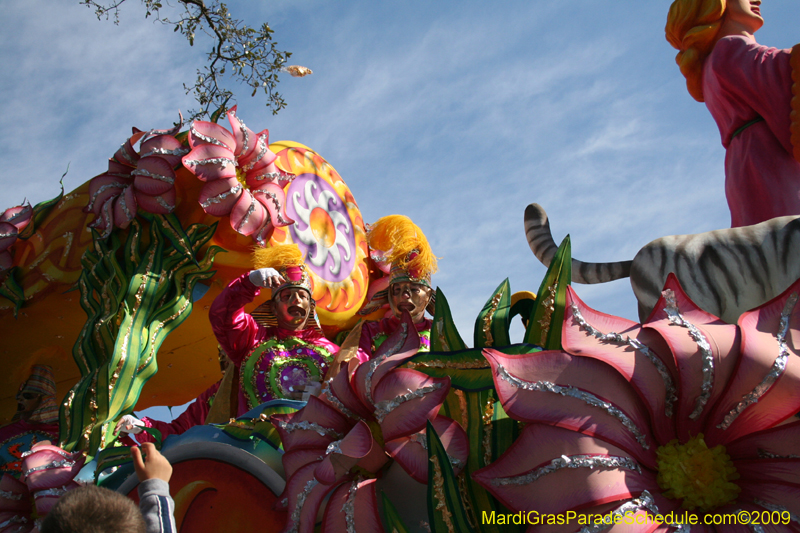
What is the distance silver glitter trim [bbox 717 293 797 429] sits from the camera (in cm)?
105

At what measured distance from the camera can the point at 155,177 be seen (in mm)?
3537

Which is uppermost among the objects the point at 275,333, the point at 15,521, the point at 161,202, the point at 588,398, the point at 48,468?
the point at 161,202

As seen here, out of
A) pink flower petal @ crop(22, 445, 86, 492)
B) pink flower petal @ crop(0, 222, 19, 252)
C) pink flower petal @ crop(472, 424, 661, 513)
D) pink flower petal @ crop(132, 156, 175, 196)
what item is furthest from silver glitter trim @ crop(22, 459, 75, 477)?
pink flower petal @ crop(0, 222, 19, 252)

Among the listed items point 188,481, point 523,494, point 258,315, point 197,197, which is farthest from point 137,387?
point 523,494

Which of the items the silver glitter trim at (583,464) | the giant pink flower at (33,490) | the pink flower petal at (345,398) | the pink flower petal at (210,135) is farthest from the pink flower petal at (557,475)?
the pink flower petal at (210,135)

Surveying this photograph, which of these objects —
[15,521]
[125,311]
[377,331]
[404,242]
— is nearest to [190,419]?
[125,311]

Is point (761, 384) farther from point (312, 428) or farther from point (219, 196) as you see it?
point (219, 196)

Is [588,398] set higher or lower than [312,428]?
lower

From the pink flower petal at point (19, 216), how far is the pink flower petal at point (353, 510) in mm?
3653

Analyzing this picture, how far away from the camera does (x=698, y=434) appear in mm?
1108

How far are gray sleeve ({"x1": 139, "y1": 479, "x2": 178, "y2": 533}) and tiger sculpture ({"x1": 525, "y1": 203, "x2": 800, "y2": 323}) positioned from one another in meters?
1.37

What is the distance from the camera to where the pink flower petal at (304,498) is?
1408 millimetres

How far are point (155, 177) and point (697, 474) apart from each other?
124 inches

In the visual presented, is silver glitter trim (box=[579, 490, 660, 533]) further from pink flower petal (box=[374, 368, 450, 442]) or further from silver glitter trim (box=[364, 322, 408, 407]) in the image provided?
silver glitter trim (box=[364, 322, 408, 407])
